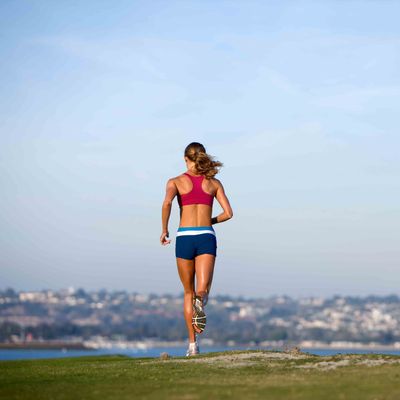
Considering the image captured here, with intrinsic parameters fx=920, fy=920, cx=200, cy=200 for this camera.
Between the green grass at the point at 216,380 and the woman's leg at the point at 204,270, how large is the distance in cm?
144

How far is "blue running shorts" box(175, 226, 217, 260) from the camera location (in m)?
15.9

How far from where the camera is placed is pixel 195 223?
1598cm

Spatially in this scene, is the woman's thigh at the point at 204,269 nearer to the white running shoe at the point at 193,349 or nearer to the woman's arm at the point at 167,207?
the woman's arm at the point at 167,207

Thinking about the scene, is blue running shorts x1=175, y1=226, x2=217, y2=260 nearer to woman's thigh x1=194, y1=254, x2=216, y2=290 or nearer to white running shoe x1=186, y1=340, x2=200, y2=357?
woman's thigh x1=194, y1=254, x2=216, y2=290

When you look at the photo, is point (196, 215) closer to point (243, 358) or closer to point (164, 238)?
point (164, 238)

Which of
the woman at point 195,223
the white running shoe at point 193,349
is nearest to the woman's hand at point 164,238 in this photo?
the woman at point 195,223

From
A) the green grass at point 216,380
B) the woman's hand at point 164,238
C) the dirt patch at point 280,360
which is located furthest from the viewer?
the woman's hand at point 164,238

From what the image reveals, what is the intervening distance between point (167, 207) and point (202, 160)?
104 cm

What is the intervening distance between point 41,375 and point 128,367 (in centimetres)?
137

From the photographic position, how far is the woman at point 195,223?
15906mm

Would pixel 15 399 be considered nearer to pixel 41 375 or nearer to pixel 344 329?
pixel 41 375

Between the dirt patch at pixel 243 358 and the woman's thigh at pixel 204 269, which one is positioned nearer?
the dirt patch at pixel 243 358

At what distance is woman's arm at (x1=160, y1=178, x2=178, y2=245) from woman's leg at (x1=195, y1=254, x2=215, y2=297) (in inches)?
26.0

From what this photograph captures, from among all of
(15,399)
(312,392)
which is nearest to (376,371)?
(312,392)
